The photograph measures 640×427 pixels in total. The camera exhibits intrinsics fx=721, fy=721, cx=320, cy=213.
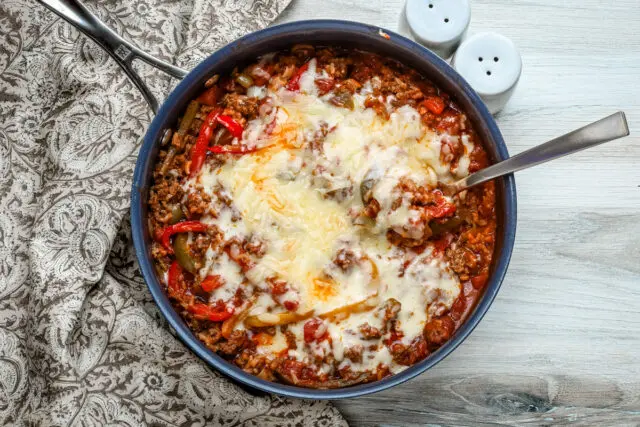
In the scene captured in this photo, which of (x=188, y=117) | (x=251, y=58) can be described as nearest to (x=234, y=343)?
(x=188, y=117)

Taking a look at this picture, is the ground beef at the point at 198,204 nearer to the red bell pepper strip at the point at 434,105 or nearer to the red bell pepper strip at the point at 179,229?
the red bell pepper strip at the point at 179,229

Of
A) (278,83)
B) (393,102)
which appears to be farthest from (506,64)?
(278,83)

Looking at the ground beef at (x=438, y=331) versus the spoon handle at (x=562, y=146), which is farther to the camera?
the ground beef at (x=438, y=331)

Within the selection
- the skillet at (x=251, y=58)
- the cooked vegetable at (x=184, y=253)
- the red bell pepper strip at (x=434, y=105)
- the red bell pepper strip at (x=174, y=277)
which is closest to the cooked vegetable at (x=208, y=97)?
the skillet at (x=251, y=58)

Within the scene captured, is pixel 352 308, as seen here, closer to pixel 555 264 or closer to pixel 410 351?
pixel 410 351

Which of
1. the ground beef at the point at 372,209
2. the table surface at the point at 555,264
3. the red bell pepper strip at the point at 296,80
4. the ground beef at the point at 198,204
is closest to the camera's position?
the ground beef at the point at 372,209

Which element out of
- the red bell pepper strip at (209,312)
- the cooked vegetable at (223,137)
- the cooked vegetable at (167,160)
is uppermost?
the cooked vegetable at (223,137)

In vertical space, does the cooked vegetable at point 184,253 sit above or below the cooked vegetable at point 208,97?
below
